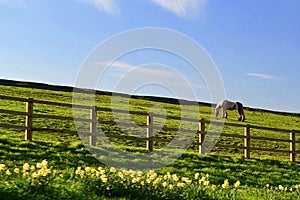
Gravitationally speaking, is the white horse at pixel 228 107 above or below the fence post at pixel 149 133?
above

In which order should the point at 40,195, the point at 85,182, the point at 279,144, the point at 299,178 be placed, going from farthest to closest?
the point at 279,144
the point at 299,178
the point at 85,182
the point at 40,195

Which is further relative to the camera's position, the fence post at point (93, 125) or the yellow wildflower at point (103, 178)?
the fence post at point (93, 125)

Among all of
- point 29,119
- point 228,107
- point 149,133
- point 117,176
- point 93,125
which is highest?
point 228,107

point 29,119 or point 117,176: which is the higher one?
point 29,119

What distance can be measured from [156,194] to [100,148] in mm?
9127

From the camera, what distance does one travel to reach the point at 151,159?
1808cm

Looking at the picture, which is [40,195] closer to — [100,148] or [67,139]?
[100,148]

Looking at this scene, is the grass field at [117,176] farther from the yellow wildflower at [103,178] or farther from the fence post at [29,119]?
the fence post at [29,119]

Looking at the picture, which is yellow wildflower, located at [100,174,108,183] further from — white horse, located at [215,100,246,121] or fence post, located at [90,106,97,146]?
white horse, located at [215,100,246,121]

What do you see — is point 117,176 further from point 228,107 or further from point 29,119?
point 228,107

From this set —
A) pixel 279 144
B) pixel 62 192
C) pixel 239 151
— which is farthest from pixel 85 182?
pixel 279 144

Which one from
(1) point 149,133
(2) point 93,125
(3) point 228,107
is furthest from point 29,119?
(3) point 228,107

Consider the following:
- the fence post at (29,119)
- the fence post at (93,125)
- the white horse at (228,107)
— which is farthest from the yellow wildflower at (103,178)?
the white horse at (228,107)

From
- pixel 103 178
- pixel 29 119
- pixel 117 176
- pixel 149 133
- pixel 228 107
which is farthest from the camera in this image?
pixel 228 107
